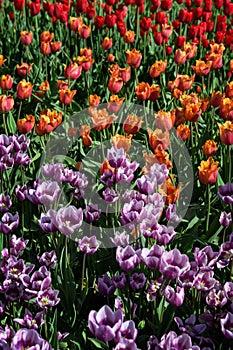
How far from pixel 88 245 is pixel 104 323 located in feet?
1.78

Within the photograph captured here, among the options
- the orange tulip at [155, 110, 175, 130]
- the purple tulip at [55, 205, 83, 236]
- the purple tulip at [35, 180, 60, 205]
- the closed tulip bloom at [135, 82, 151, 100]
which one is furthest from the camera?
the closed tulip bloom at [135, 82, 151, 100]

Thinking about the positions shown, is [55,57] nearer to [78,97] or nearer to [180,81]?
[78,97]

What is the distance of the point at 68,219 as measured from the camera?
2.38 meters

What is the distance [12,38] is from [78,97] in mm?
1272

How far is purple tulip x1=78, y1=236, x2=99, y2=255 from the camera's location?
240 centimetres

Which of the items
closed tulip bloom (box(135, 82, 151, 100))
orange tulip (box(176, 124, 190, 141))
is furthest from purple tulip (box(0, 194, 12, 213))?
closed tulip bloom (box(135, 82, 151, 100))

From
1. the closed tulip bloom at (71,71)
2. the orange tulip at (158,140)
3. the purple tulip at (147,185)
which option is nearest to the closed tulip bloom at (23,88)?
the closed tulip bloom at (71,71)

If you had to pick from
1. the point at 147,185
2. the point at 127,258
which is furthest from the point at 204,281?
the point at 147,185

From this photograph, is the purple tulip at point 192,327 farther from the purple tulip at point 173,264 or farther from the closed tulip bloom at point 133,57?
the closed tulip bloom at point 133,57

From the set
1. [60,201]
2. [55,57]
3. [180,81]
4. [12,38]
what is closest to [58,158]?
[60,201]

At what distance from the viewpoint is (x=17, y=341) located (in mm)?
1891

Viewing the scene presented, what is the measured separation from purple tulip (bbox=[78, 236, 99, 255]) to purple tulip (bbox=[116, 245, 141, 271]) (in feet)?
0.57

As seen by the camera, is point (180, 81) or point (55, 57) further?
point (55, 57)

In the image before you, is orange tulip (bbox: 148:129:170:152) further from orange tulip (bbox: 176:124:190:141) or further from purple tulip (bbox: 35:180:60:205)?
purple tulip (bbox: 35:180:60:205)
